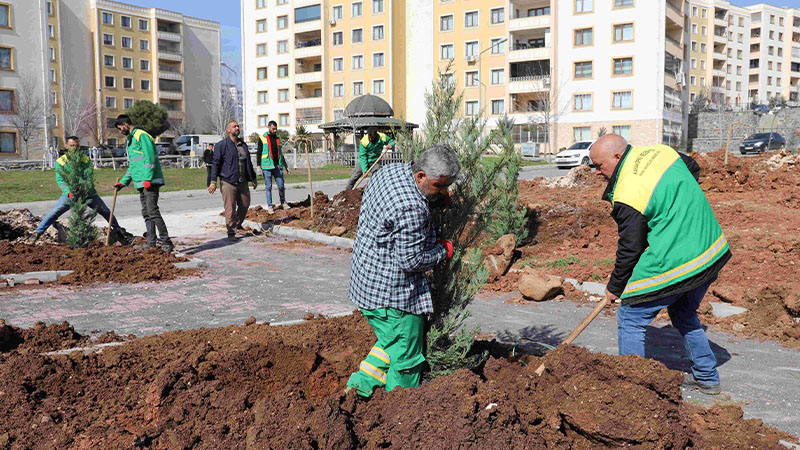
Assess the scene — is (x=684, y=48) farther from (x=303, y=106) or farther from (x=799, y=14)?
(x=799, y=14)

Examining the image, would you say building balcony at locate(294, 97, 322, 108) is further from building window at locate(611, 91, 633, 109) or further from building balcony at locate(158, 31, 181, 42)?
building window at locate(611, 91, 633, 109)

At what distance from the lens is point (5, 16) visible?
2030 inches

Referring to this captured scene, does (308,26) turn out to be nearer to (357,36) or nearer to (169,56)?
(357,36)

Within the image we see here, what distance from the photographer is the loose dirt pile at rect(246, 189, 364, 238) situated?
479 inches

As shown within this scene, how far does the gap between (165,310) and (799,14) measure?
12027 cm

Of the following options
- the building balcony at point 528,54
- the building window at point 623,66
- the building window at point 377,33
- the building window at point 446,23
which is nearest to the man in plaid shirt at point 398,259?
the building window at point 623,66

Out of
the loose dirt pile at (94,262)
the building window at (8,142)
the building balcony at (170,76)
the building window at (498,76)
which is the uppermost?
the building balcony at (170,76)

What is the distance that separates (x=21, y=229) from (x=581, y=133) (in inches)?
→ 1960

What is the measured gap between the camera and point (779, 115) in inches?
2552

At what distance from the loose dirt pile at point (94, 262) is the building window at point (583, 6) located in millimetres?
50043

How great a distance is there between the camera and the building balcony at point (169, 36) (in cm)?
7562

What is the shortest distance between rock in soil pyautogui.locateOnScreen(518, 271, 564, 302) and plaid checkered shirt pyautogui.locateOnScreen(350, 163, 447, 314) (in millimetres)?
3895

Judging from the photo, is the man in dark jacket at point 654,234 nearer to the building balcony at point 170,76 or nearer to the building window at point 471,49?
the building window at point 471,49

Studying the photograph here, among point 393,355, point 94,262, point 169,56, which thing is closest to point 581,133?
point 169,56
